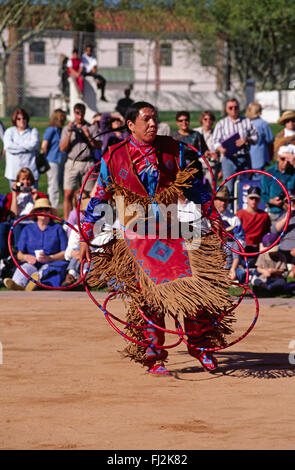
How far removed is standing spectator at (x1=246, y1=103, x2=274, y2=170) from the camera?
1502cm


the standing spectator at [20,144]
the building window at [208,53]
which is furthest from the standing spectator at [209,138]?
the building window at [208,53]

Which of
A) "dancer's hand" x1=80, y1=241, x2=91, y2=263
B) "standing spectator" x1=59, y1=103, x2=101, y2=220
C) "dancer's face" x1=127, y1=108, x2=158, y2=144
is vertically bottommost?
"dancer's hand" x1=80, y1=241, x2=91, y2=263

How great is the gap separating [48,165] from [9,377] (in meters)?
7.41

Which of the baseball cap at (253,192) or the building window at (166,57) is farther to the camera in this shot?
the building window at (166,57)

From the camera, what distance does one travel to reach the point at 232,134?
44.9 feet

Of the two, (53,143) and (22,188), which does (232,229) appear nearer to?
(22,188)

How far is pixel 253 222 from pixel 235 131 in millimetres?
2711

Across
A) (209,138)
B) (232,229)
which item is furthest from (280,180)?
(209,138)

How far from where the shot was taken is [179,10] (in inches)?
1438

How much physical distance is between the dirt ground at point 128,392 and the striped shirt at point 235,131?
4.93 metres

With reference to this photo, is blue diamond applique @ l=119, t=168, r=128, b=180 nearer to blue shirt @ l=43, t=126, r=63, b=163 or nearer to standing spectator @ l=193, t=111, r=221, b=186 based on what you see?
standing spectator @ l=193, t=111, r=221, b=186

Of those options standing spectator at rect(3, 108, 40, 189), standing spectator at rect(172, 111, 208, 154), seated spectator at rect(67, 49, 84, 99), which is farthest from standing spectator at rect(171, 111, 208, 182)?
seated spectator at rect(67, 49, 84, 99)

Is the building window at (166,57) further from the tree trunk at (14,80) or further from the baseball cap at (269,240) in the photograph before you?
the baseball cap at (269,240)

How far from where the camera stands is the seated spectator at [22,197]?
39.5 ft
